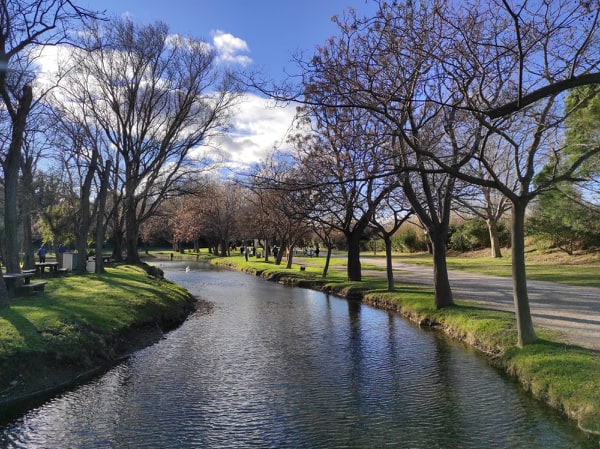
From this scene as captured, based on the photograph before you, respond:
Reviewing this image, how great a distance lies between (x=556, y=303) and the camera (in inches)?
622

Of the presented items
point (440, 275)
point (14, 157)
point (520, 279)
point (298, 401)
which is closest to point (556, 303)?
point (440, 275)

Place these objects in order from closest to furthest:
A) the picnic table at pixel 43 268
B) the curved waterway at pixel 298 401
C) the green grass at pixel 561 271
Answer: the curved waterway at pixel 298 401 → the green grass at pixel 561 271 → the picnic table at pixel 43 268

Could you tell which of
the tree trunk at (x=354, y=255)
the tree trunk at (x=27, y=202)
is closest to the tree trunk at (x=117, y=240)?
the tree trunk at (x=27, y=202)

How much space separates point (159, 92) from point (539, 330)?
28.3 meters

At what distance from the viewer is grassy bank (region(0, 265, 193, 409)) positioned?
9070 millimetres

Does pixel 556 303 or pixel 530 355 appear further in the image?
pixel 556 303

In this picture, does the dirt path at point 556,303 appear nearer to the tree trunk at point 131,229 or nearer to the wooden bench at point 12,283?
the wooden bench at point 12,283

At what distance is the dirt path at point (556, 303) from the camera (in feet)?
36.7

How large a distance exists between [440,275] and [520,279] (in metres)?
5.46

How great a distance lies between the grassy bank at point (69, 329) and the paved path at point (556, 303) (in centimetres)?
1036

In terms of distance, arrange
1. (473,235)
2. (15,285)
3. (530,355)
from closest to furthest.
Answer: (530,355)
(15,285)
(473,235)

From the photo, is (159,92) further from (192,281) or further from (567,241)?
(567,241)

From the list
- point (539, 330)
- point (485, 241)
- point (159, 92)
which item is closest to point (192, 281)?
point (159, 92)

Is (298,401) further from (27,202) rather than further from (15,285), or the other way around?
(27,202)
